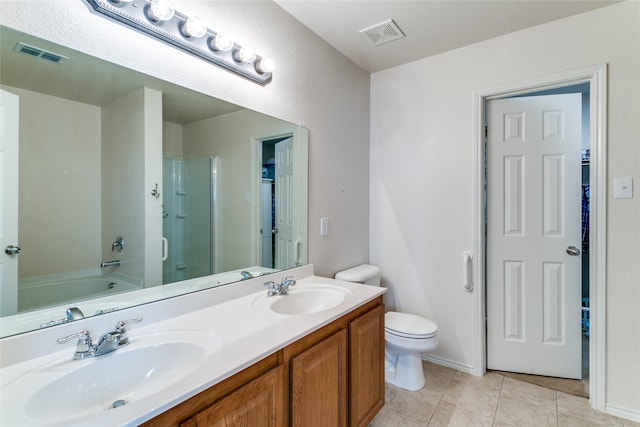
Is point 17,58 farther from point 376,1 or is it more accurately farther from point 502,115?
point 502,115

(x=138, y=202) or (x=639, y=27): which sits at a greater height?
(x=639, y=27)

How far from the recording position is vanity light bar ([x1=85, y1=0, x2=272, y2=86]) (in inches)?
41.4

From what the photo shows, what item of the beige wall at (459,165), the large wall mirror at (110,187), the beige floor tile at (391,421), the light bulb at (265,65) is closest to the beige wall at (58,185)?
the large wall mirror at (110,187)

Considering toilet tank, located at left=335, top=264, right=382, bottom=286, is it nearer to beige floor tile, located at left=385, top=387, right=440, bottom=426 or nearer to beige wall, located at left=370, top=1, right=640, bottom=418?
beige wall, located at left=370, top=1, right=640, bottom=418

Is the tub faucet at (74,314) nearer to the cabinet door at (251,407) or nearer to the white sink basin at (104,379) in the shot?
the white sink basin at (104,379)

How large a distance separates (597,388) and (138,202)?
105 inches

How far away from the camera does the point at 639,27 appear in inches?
66.9

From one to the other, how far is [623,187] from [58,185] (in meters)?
2.70

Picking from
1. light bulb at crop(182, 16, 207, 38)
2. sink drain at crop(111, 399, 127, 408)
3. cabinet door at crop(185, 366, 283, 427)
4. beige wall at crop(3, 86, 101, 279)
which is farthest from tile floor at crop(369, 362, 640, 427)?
light bulb at crop(182, 16, 207, 38)

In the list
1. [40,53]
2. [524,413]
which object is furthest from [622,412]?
[40,53]

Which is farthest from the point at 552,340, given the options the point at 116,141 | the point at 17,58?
the point at 17,58

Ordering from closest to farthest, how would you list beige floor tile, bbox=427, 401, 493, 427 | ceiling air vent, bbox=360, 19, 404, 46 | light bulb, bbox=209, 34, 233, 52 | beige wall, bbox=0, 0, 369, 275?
beige wall, bbox=0, 0, 369, 275 → light bulb, bbox=209, 34, 233, 52 → beige floor tile, bbox=427, 401, 493, 427 → ceiling air vent, bbox=360, 19, 404, 46

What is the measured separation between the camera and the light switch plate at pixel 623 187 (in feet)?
5.65

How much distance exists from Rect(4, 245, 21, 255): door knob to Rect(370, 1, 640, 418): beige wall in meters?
2.22
